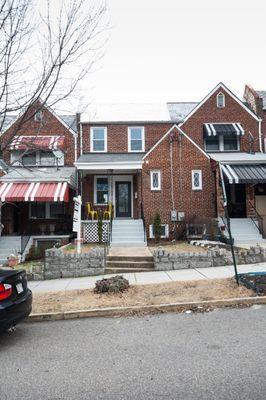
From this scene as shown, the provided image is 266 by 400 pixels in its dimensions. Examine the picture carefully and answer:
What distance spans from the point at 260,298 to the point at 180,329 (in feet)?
7.53

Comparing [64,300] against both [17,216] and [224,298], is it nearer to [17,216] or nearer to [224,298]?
[224,298]

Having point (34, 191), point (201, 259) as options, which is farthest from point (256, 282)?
point (34, 191)

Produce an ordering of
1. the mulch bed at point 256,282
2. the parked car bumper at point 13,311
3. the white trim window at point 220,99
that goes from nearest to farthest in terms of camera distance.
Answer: the parked car bumper at point 13,311 → the mulch bed at point 256,282 → the white trim window at point 220,99

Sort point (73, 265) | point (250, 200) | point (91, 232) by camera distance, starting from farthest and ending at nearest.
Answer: point (250, 200)
point (91, 232)
point (73, 265)

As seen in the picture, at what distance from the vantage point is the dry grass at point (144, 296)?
7.55 m

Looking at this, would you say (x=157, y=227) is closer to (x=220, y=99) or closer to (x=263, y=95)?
(x=220, y=99)

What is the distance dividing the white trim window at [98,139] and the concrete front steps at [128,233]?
560 centimetres

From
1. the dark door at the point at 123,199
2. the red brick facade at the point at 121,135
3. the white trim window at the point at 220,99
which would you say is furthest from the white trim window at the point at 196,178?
the white trim window at the point at 220,99

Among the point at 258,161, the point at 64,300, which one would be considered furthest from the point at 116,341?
the point at 258,161

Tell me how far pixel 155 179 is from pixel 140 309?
1213cm

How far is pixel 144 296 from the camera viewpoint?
8.10 m

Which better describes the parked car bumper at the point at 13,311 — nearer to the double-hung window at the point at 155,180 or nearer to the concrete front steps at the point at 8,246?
the concrete front steps at the point at 8,246

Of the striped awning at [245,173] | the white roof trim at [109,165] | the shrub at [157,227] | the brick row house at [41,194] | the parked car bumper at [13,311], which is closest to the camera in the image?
the parked car bumper at [13,311]

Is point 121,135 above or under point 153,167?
above
